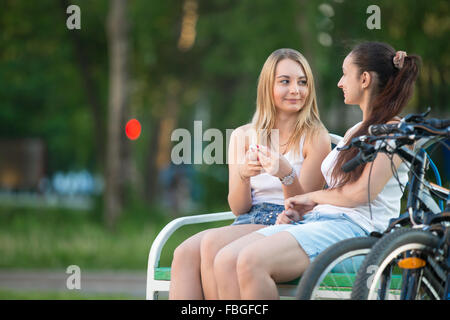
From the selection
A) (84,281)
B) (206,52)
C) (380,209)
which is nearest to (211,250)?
(380,209)

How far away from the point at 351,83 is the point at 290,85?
384mm

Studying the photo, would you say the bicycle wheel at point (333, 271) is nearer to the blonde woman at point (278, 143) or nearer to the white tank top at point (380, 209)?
the white tank top at point (380, 209)

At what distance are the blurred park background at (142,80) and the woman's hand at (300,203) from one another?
4.86 m

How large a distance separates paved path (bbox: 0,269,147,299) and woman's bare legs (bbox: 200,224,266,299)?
16.7 ft

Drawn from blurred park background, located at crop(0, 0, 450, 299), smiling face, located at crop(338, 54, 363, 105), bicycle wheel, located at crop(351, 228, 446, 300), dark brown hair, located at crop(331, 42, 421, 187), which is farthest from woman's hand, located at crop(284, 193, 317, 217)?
blurred park background, located at crop(0, 0, 450, 299)

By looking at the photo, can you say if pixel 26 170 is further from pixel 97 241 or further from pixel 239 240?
pixel 239 240

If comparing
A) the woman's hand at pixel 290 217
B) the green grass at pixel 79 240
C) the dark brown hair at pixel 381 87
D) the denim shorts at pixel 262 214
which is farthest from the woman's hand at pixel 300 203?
the green grass at pixel 79 240

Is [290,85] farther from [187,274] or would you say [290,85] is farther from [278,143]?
[187,274]

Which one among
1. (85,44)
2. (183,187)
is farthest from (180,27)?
(183,187)

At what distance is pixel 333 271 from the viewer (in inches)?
116

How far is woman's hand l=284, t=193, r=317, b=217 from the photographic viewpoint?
3.26 m

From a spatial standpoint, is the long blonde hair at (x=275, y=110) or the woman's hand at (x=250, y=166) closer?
the woman's hand at (x=250, y=166)

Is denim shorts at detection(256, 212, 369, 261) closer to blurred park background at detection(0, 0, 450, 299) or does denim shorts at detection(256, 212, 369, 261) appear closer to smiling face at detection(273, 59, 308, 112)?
smiling face at detection(273, 59, 308, 112)

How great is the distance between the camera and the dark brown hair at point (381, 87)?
3.17m
